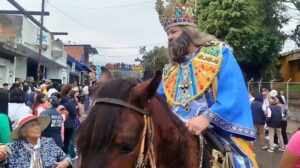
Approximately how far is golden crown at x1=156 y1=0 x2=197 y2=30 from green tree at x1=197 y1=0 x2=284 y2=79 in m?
27.2

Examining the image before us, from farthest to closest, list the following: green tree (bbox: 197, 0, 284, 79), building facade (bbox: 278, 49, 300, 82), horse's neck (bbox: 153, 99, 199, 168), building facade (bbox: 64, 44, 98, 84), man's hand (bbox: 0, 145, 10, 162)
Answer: building facade (bbox: 64, 44, 98, 84) < building facade (bbox: 278, 49, 300, 82) < green tree (bbox: 197, 0, 284, 79) < man's hand (bbox: 0, 145, 10, 162) < horse's neck (bbox: 153, 99, 199, 168)

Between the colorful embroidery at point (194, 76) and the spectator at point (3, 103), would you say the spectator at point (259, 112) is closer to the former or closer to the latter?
the spectator at point (3, 103)

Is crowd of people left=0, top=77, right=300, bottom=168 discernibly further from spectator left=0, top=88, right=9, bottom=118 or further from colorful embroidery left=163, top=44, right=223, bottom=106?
colorful embroidery left=163, top=44, right=223, bottom=106

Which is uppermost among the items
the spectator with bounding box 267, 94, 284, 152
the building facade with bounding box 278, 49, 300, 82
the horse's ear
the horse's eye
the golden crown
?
the building facade with bounding box 278, 49, 300, 82

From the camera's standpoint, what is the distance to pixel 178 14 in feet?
11.4

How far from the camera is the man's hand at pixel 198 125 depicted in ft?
9.30

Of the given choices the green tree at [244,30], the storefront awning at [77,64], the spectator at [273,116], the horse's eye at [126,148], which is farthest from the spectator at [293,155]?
the storefront awning at [77,64]

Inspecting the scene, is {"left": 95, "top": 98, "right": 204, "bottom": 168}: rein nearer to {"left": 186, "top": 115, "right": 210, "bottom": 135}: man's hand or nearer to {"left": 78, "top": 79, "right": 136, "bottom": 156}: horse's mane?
{"left": 78, "top": 79, "right": 136, "bottom": 156}: horse's mane

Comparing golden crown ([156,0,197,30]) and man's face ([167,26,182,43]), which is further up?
golden crown ([156,0,197,30])

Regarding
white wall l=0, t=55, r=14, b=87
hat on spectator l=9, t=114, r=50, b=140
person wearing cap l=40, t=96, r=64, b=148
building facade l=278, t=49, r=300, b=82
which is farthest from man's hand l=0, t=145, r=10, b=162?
building facade l=278, t=49, r=300, b=82

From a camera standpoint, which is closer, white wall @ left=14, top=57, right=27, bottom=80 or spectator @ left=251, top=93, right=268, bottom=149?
spectator @ left=251, top=93, right=268, bottom=149

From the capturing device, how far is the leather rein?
220cm

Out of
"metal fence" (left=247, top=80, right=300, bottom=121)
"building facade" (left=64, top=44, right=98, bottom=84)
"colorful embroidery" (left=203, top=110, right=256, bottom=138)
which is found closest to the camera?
"colorful embroidery" (left=203, top=110, right=256, bottom=138)

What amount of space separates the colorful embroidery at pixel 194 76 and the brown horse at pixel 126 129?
813mm
